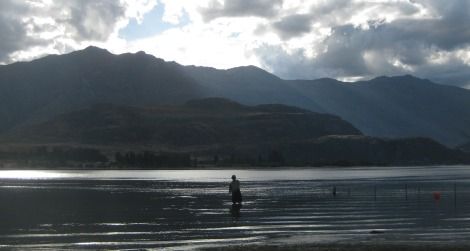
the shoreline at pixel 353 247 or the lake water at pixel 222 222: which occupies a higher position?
the lake water at pixel 222 222

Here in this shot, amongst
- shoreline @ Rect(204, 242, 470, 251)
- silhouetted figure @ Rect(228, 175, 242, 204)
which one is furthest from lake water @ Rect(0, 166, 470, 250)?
shoreline @ Rect(204, 242, 470, 251)

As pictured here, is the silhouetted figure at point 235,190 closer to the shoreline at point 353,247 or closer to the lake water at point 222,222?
the lake water at point 222,222

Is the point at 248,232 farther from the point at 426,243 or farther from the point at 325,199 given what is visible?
the point at 325,199

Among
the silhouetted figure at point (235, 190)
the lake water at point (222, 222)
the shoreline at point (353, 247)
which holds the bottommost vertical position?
the shoreline at point (353, 247)

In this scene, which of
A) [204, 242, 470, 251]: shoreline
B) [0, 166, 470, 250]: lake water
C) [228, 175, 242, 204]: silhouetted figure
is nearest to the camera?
[204, 242, 470, 251]: shoreline

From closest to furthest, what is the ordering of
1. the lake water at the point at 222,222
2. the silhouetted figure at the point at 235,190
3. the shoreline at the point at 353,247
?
the shoreline at the point at 353,247, the lake water at the point at 222,222, the silhouetted figure at the point at 235,190

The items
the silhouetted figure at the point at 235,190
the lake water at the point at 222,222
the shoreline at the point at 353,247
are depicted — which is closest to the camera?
the shoreline at the point at 353,247

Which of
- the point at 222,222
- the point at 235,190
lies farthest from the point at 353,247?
the point at 235,190

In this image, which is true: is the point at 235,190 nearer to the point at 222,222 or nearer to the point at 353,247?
the point at 222,222

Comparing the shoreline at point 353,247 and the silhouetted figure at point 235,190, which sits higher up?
the silhouetted figure at point 235,190

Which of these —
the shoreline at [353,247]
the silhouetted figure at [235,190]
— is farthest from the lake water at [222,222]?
the shoreline at [353,247]

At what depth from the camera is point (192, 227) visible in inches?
1971

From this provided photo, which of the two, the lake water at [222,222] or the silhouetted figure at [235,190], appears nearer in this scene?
the lake water at [222,222]

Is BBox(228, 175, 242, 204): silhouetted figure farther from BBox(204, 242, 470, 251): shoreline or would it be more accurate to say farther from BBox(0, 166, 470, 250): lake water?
BBox(204, 242, 470, 251): shoreline
